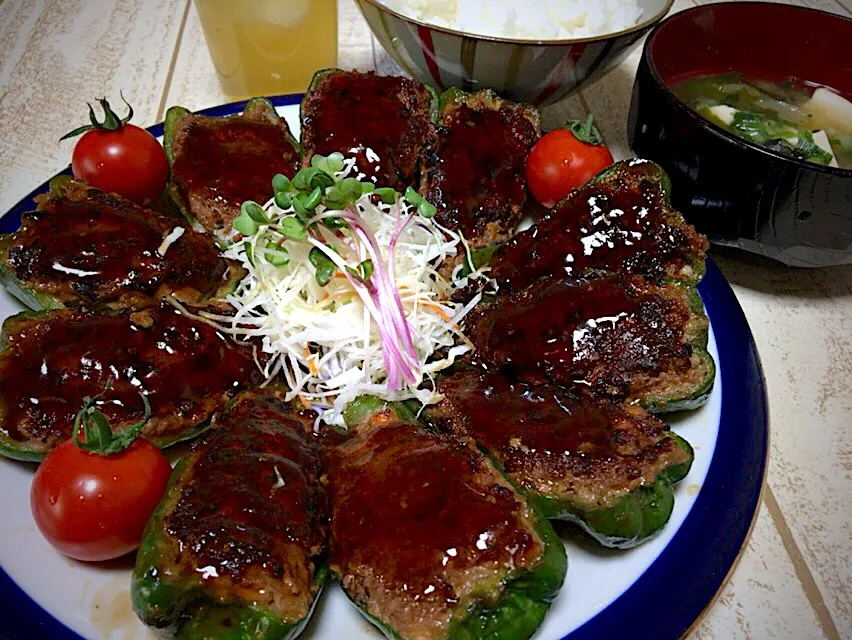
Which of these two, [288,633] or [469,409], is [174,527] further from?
[469,409]

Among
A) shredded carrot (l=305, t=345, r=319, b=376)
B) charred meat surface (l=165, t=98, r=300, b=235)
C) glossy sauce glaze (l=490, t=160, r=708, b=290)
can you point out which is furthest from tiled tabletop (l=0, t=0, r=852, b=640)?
shredded carrot (l=305, t=345, r=319, b=376)

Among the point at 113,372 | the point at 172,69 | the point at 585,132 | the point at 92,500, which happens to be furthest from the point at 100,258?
the point at 172,69

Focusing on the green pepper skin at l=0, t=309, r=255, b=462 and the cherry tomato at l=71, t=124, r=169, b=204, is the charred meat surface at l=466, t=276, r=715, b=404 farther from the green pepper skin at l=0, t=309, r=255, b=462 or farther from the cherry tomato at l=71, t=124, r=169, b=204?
the cherry tomato at l=71, t=124, r=169, b=204

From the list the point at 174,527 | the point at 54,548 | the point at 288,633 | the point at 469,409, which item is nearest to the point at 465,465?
the point at 469,409

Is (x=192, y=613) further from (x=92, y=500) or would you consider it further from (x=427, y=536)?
(x=427, y=536)

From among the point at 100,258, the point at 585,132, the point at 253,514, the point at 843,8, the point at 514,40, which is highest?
the point at 514,40

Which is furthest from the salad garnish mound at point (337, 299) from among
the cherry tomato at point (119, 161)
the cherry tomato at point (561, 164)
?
the cherry tomato at point (561, 164)
